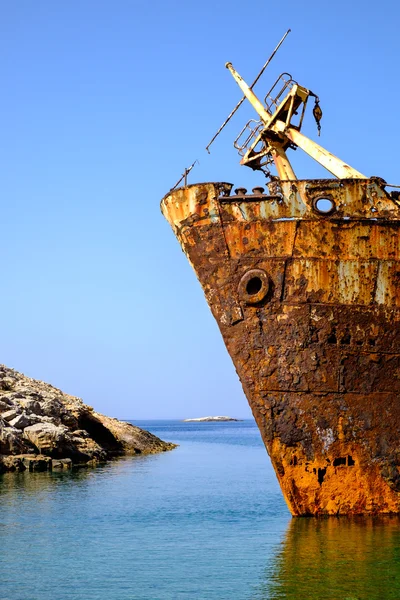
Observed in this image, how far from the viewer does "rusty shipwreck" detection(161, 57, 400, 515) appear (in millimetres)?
9398

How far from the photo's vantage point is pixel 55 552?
9391 millimetres

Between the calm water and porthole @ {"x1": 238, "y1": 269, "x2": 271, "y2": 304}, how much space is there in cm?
267

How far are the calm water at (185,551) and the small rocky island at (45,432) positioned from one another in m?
4.39

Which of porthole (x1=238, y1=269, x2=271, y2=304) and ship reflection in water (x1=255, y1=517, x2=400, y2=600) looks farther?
porthole (x1=238, y1=269, x2=271, y2=304)

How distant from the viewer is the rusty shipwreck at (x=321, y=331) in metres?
9.40

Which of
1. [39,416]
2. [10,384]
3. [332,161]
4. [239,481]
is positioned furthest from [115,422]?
[332,161]

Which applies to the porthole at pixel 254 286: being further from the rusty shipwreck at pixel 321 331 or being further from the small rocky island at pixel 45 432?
the small rocky island at pixel 45 432

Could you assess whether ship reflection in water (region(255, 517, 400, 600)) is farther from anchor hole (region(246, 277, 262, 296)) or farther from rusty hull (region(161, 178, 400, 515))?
anchor hole (region(246, 277, 262, 296))

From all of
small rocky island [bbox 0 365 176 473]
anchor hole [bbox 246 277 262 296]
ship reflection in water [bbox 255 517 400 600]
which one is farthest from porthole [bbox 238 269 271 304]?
small rocky island [bbox 0 365 176 473]

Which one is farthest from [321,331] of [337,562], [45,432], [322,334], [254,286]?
[45,432]

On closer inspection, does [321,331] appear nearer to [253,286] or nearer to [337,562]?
[253,286]

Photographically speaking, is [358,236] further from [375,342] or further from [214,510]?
[214,510]

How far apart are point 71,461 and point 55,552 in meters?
11.3

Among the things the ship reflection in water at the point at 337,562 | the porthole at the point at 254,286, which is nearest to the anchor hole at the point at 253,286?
the porthole at the point at 254,286
